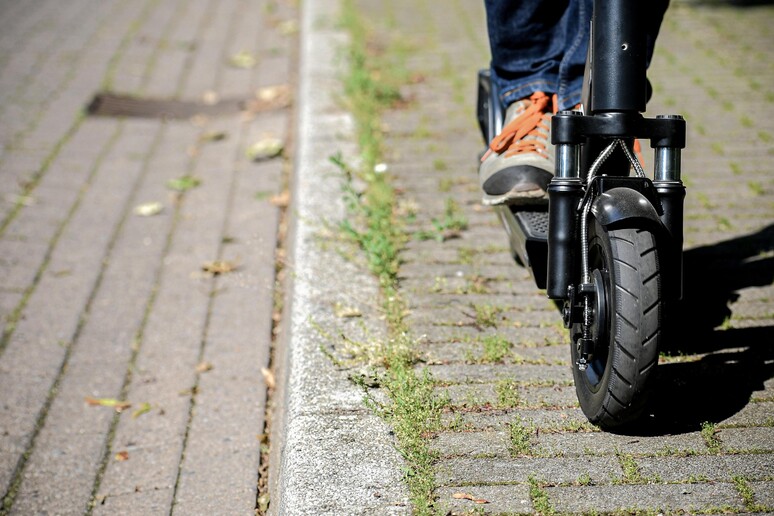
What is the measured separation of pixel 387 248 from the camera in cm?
348

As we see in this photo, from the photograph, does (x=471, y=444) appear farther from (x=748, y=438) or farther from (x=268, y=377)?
(x=268, y=377)

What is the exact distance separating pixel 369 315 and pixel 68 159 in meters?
2.77

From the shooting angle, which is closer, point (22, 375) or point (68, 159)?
point (22, 375)

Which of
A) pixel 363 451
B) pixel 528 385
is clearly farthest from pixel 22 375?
pixel 528 385

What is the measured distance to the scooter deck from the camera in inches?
110

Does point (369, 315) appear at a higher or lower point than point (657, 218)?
lower

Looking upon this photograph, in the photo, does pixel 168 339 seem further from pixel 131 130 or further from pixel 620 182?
pixel 131 130

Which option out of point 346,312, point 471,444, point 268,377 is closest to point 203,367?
point 268,377

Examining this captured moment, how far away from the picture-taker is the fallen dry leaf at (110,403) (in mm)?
3123

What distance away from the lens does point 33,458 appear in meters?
2.89

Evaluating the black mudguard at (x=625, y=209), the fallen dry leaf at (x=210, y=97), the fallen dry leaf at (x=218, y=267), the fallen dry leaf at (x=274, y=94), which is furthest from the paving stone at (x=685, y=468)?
the fallen dry leaf at (x=210, y=97)

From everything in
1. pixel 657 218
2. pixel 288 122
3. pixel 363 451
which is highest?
pixel 657 218

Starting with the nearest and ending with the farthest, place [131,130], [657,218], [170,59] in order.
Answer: [657,218] < [131,130] < [170,59]

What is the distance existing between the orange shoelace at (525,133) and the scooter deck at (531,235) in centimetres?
22
